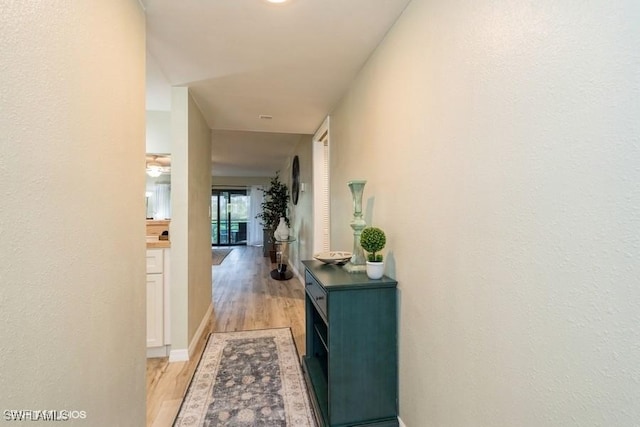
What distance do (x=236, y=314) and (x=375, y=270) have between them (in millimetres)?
2444

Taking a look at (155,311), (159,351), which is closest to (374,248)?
(155,311)

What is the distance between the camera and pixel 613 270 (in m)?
0.61

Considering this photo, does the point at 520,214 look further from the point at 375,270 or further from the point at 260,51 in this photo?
the point at 260,51

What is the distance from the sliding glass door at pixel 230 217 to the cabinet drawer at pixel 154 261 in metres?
8.07

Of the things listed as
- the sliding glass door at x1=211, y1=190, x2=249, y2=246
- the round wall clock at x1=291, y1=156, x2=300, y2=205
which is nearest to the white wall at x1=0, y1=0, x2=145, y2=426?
the round wall clock at x1=291, y1=156, x2=300, y2=205

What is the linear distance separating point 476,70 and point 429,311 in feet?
3.05

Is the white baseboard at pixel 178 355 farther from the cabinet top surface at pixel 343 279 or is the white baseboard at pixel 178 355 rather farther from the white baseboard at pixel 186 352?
the cabinet top surface at pixel 343 279

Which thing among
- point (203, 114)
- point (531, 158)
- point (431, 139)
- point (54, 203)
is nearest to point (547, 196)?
point (531, 158)

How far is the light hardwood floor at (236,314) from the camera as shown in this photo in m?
1.93

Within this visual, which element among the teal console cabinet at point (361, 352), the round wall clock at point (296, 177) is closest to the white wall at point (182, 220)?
the teal console cabinet at point (361, 352)

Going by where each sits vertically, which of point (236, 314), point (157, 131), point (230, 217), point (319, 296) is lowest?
point (236, 314)

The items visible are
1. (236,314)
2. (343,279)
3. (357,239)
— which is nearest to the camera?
(343,279)

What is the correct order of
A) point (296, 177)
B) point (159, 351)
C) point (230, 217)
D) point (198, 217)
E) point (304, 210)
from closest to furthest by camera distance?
point (159, 351) < point (198, 217) < point (304, 210) < point (296, 177) < point (230, 217)

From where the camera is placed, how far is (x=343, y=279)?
5.31ft
